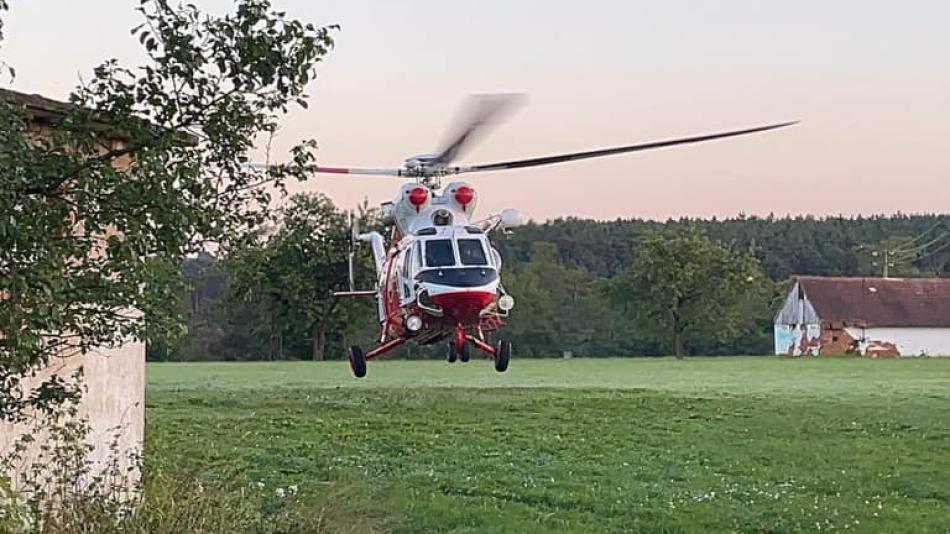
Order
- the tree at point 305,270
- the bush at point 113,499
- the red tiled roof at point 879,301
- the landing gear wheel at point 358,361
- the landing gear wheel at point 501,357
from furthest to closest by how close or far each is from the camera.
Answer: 1. the red tiled roof at point 879,301
2. the landing gear wheel at point 358,361
3. the landing gear wheel at point 501,357
4. the bush at point 113,499
5. the tree at point 305,270

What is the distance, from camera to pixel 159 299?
621 cm

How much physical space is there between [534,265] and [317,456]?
63.5 meters

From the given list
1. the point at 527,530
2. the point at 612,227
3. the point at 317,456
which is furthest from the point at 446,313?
the point at 612,227

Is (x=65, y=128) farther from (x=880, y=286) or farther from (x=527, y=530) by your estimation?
(x=880, y=286)

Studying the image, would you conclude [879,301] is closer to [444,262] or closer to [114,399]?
[444,262]

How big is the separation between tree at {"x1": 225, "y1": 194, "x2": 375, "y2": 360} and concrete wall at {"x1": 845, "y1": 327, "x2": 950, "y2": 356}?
108 ft

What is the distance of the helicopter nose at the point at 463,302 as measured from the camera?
16.4m

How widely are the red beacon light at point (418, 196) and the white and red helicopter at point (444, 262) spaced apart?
1 cm

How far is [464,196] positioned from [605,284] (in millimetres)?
60786

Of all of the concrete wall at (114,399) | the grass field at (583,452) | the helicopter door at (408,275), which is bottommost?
the grass field at (583,452)

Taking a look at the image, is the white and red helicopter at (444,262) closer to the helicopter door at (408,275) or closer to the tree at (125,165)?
the helicopter door at (408,275)

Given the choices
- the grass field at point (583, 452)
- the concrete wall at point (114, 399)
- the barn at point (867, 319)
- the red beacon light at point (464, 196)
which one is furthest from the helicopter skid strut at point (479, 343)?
the barn at point (867, 319)

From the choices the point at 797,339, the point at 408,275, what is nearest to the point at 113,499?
the point at 408,275

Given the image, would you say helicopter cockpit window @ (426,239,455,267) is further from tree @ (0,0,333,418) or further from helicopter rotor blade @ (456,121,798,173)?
tree @ (0,0,333,418)
